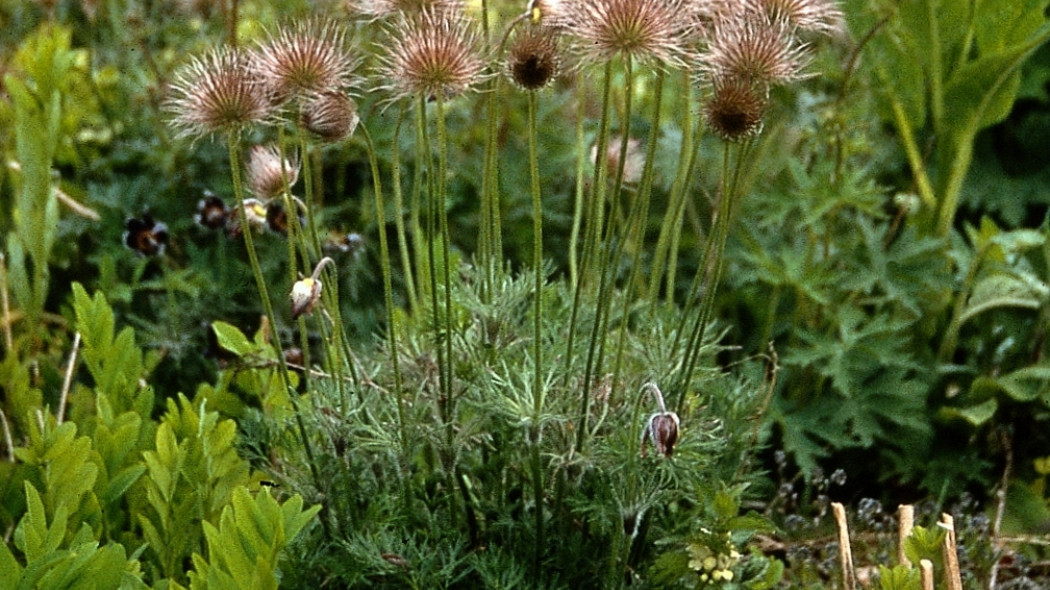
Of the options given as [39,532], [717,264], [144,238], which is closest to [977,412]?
[717,264]

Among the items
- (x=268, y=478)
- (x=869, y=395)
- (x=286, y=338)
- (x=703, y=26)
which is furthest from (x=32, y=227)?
(x=869, y=395)

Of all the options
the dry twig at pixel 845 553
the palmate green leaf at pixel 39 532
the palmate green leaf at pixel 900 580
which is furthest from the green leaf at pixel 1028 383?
the palmate green leaf at pixel 39 532

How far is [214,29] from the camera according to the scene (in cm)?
373

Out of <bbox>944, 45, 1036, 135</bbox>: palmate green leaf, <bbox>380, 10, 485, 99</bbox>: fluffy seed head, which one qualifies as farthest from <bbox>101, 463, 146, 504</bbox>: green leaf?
<bbox>944, 45, 1036, 135</bbox>: palmate green leaf

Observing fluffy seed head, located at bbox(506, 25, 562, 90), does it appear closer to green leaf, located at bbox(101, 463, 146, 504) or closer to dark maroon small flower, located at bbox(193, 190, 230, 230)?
green leaf, located at bbox(101, 463, 146, 504)

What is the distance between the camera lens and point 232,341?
210 centimetres

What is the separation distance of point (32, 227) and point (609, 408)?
1405mm

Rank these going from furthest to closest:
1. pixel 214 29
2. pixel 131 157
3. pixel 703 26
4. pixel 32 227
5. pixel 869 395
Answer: pixel 214 29 → pixel 131 157 → pixel 869 395 → pixel 32 227 → pixel 703 26

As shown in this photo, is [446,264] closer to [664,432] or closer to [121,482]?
[664,432]

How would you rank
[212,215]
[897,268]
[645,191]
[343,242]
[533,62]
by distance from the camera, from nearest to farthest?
1. [533,62]
2. [645,191]
3. [343,242]
4. [212,215]
5. [897,268]

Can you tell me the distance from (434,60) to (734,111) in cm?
40

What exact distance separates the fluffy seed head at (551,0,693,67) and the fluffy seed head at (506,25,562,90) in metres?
0.05

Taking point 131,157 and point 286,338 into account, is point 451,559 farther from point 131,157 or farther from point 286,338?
point 131,157

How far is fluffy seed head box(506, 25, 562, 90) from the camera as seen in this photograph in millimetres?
1594
